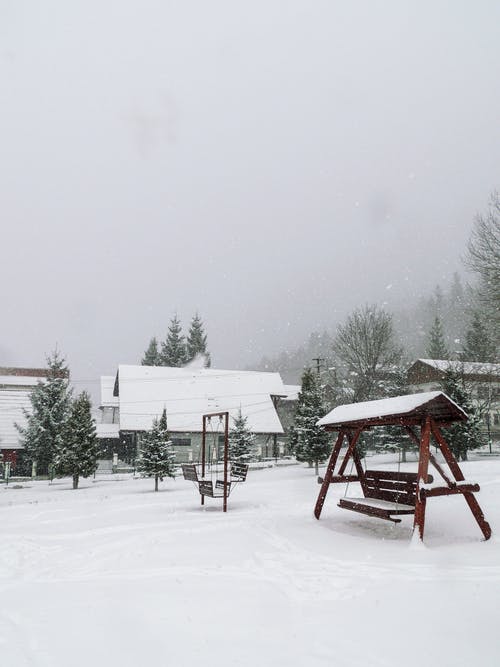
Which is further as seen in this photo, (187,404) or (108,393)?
(108,393)

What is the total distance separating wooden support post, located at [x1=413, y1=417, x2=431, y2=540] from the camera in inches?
305

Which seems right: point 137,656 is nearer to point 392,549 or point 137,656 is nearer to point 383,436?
point 392,549

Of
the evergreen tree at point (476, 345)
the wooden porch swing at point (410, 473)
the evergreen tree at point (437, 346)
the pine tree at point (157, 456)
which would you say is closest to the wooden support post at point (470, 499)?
the wooden porch swing at point (410, 473)

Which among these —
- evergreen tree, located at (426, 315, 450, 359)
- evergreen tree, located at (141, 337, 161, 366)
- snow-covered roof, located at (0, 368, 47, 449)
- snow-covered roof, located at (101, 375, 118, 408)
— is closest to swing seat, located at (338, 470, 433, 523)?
snow-covered roof, located at (0, 368, 47, 449)

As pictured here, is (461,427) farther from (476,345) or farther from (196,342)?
(196,342)

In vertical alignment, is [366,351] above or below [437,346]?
below

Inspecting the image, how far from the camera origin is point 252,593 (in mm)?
5520

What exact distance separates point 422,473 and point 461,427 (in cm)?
2235

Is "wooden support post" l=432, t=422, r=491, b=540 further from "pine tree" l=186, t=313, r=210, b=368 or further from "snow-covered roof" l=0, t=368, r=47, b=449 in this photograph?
"pine tree" l=186, t=313, r=210, b=368

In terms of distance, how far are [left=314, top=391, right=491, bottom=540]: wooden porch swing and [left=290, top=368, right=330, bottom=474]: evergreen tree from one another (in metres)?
15.7

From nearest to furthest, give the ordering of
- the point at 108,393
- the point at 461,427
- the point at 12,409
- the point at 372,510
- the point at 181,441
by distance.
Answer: the point at 372,510
the point at 461,427
the point at 181,441
the point at 12,409
the point at 108,393

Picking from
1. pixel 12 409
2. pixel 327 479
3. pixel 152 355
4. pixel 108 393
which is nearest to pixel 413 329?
pixel 152 355

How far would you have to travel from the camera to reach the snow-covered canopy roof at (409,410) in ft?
26.7

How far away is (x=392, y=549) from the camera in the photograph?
766cm
